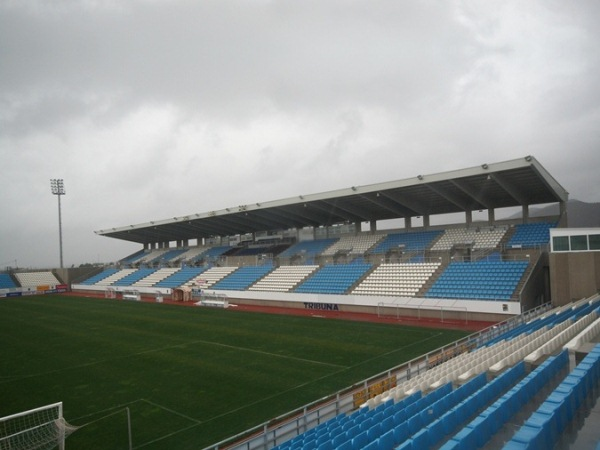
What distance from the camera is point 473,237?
1276 inches

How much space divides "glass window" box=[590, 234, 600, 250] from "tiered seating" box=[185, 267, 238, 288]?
31.0m

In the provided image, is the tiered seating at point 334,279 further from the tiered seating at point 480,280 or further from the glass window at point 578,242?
the glass window at point 578,242

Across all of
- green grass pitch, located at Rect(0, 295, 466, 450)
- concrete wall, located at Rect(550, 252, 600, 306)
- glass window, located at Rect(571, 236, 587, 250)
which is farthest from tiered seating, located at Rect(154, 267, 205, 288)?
glass window, located at Rect(571, 236, 587, 250)

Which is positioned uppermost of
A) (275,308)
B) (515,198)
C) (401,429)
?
(515,198)

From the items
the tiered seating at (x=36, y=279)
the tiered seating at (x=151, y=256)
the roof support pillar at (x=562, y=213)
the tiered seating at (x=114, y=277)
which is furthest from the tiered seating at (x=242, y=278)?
the tiered seating at (x=36, y=279)

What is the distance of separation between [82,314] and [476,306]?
89.4 ft

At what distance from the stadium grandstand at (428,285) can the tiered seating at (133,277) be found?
10.5 inches

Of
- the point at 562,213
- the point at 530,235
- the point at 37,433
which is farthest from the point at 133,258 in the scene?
the point at 37,433

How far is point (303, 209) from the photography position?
40281 mm

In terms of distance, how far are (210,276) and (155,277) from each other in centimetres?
972

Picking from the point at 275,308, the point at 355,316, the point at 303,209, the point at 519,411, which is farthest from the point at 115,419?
the point at 303,209

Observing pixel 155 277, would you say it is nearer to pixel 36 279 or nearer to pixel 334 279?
pixel 36 279

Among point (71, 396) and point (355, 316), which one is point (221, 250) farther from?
point (71, 396)

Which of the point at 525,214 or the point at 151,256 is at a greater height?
the point at 525,214
